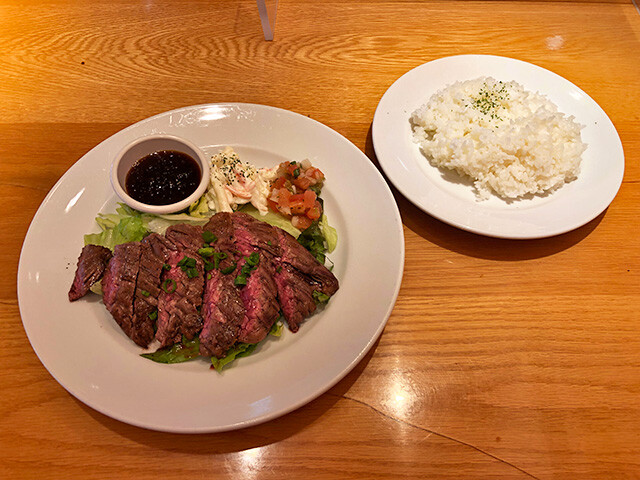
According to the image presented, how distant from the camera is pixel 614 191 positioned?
2.72 meters

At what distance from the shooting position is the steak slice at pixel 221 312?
212 cm

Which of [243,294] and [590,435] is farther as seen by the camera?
[243,294]

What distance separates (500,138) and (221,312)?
2.08 m

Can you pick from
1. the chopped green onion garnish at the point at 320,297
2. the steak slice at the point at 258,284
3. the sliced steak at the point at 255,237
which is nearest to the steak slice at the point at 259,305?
the steak slice at the point at 258,284

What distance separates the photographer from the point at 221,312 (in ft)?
7.05

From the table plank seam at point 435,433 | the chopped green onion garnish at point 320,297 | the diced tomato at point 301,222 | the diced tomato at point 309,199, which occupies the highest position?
the diced tomato at point 309,199

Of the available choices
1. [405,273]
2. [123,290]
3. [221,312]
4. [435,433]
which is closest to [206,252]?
[221,312]

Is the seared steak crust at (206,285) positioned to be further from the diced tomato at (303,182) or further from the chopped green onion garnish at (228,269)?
the diced tomato at (303,182)

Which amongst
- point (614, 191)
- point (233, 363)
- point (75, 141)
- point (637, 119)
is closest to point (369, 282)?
point (233, 363)

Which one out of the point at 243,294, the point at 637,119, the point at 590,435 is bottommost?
the point at 590,435

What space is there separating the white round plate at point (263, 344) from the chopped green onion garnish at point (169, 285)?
36cm

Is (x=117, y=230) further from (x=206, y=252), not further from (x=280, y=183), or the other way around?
(x=280, y=183)

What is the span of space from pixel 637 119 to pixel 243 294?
345 cm

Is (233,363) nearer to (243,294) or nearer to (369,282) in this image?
(243,294)
